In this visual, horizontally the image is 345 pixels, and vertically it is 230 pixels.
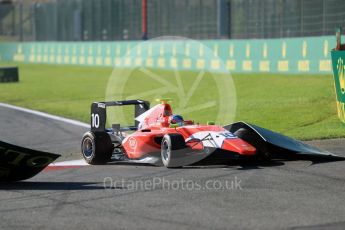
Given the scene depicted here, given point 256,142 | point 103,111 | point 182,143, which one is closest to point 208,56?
point 103,111

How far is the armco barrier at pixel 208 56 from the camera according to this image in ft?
82.6

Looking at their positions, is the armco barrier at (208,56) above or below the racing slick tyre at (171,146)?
above

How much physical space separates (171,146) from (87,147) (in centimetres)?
221

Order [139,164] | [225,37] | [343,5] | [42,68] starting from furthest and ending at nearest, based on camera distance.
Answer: [42,68] < [225,37] < [343,5] < [139,164]

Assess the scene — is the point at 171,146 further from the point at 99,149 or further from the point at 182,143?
the point at 99,149

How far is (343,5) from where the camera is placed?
81.7 feet

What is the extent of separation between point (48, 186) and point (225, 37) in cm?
2461

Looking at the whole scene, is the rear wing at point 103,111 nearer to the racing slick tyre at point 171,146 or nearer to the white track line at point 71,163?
the white track line at point 71,163

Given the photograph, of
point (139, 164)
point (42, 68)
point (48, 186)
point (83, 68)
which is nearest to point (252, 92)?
point (139, 164)

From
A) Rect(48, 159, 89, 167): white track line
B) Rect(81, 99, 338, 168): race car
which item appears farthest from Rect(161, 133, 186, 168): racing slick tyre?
Rect(48, 159, 89, 167): white track line

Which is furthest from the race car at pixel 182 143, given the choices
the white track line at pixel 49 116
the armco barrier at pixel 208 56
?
the armco barrier at pixel 208 56

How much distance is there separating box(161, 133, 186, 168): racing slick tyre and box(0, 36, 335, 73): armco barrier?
12.6 m

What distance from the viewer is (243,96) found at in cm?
2502

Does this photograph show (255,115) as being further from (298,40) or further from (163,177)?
(163,177)
